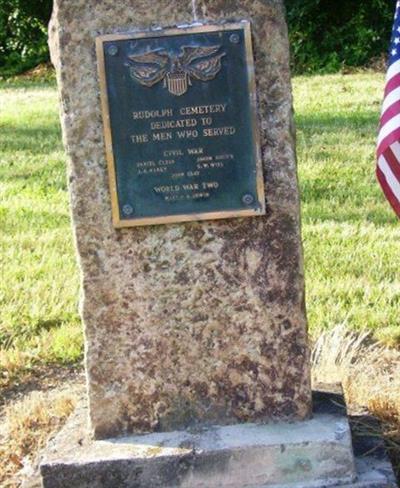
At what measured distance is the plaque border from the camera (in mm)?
3137

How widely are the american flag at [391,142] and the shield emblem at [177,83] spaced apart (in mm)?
1004

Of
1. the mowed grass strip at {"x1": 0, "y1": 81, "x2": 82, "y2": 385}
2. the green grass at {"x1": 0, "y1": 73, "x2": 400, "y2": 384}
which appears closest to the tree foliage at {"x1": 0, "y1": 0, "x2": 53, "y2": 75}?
the green grass at {"x1": 0, "y1": 73, "x2": 400, "y2": 384}

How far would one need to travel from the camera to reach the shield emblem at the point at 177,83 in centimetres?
318

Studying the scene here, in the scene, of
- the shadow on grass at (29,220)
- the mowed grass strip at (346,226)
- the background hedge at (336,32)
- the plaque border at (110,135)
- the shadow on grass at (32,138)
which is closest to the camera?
the plaque border at (110,135)

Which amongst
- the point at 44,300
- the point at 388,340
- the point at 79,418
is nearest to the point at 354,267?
the point at 388,340

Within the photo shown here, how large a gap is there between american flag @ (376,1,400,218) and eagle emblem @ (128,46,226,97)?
0.95 metres

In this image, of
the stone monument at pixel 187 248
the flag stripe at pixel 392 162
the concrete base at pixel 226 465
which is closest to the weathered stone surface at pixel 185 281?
the stone monument at pixel 187 248

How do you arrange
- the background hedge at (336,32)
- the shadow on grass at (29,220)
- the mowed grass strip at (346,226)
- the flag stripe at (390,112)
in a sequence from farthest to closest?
the background hedge at (336,32), the shadow on grass at (29,220), the mowed grass strip at (346,226), the flag stripe at (390,112)

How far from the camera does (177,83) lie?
3.19m

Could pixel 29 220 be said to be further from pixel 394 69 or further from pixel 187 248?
pixel 187 248

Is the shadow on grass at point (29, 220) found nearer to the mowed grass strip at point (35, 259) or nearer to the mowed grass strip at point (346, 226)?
the mowed grass strip at point (35, 259)

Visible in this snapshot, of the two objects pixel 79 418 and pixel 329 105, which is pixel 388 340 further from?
pixel 329 105

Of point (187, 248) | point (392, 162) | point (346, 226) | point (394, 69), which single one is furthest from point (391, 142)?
point (346, 226)

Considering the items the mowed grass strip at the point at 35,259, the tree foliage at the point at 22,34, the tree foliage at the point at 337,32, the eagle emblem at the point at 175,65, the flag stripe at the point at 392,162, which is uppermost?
the tree foliage at the point at 22,34
